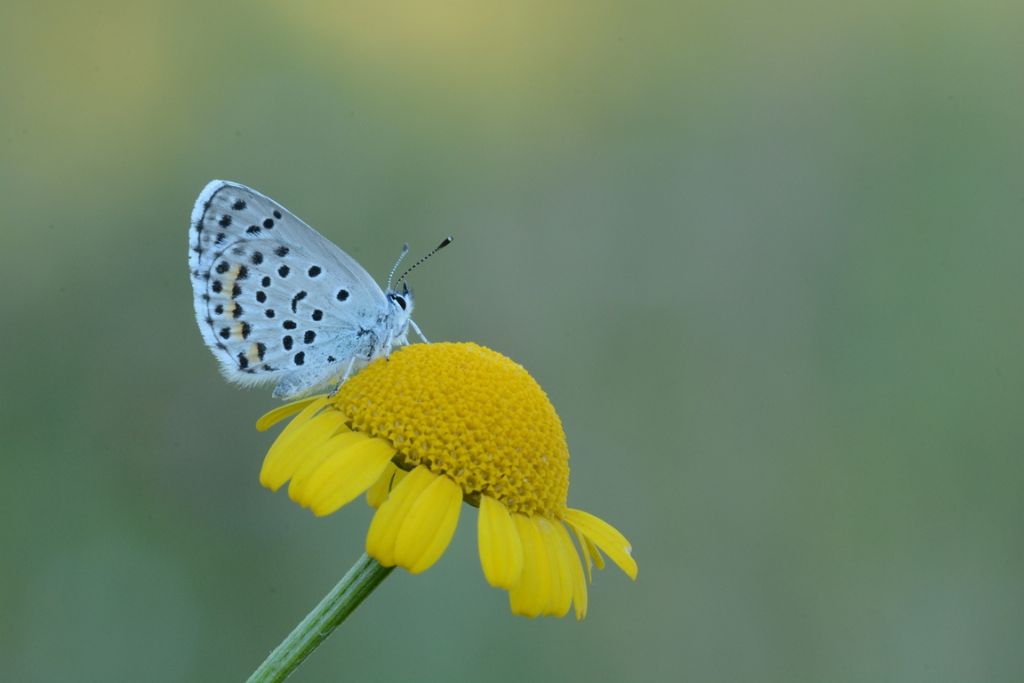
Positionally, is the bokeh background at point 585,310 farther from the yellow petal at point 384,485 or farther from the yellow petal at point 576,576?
the yellow petal at point 576,576

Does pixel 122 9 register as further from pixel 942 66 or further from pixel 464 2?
pixel 942 66

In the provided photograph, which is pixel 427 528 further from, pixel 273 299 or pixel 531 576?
pixel 273 299

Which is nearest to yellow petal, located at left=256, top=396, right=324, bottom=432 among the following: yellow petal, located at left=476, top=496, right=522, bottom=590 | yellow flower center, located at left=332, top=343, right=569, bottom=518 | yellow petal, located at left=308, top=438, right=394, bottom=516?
yellow flower center, located at left=332, top=343, right=569, bottom=518

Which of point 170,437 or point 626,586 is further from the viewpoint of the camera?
point 626,586

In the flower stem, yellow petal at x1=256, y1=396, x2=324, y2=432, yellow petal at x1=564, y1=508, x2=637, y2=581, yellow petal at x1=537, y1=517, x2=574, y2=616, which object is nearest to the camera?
the flower stem

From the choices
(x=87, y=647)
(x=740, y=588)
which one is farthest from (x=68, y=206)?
(x=740, y=588)

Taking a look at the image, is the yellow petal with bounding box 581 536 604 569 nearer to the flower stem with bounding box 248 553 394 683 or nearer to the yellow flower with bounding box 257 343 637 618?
the yellow flower with bounding box 257 343 637 618

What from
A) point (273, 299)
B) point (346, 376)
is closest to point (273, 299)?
point (273, 299)
